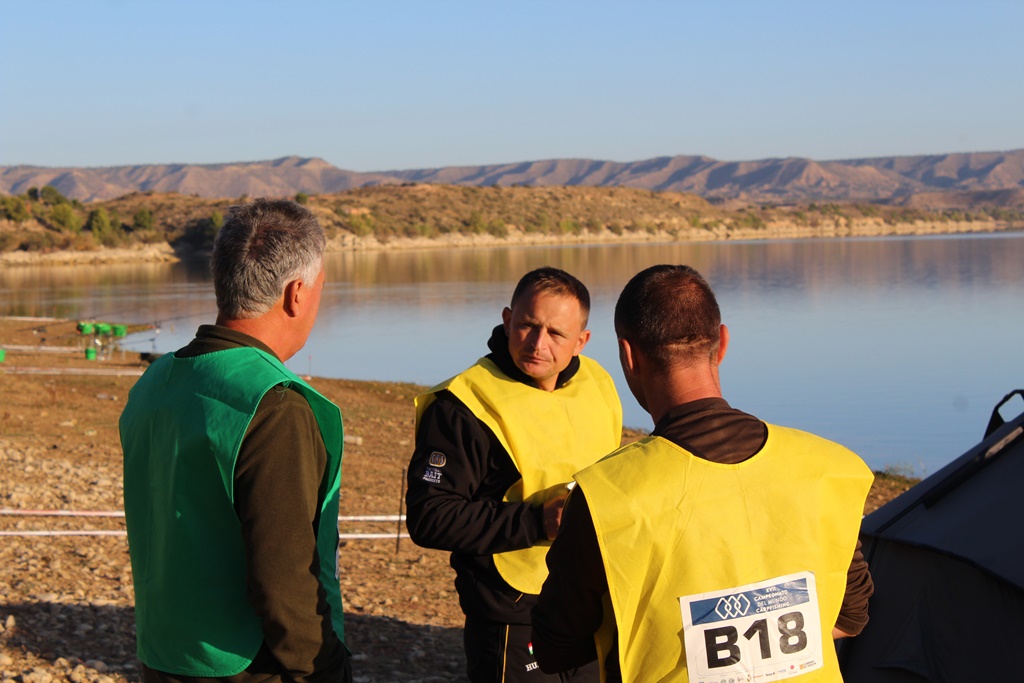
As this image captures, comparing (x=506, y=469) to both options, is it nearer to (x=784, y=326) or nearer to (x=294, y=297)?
(x=294, y=297)

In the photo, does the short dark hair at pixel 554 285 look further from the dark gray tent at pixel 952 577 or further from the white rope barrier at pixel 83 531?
the white rope barrier at pixel 83 531

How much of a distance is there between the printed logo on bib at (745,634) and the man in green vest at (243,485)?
887 mm

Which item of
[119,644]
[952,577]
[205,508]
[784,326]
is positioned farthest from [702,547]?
[784,326]

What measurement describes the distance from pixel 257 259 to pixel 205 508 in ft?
2.01

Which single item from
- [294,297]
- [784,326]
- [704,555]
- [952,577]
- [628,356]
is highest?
[294,297]

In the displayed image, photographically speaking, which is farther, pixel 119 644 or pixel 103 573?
pixel 103 573

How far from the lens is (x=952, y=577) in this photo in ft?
14.1

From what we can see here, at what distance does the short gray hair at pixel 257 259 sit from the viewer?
261 cm

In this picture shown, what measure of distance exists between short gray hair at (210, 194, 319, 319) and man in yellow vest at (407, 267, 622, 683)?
0.82 m

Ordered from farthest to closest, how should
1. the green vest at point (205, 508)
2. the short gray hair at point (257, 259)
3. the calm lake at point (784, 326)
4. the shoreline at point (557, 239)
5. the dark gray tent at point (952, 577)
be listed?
the shoreline at point (557, 239), the calm lake at point (784, 326), the dark gray tent at point (952, 577), the short gray hair at point (257, 259), the green vest at point (205, 508)

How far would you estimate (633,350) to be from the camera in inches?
93.6

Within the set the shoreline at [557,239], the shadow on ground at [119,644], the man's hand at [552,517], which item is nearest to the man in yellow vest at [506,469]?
the man's hand at [552,517]

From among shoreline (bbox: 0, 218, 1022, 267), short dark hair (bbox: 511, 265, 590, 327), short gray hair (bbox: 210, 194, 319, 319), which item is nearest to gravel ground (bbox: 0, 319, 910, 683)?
short dark hair (bbox: 511, 265, 590, 327)

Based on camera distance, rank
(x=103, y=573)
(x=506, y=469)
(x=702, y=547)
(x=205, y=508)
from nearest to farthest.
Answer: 1. (x=702, y=547)
2. (x=205, y=508)
3. (x=506, y=469)
4. (x=103, y=573)
